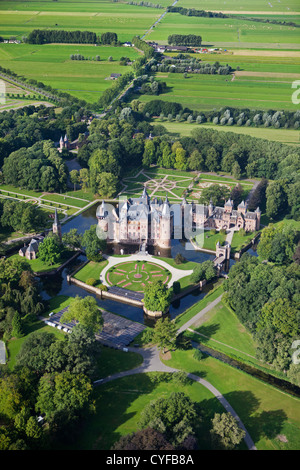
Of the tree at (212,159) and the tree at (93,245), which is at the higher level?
the tree at (212,159)

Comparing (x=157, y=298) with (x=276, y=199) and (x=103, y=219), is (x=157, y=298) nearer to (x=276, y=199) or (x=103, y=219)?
(x=103, y=219)

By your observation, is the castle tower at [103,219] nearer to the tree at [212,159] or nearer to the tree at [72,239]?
the tree at [72,239]

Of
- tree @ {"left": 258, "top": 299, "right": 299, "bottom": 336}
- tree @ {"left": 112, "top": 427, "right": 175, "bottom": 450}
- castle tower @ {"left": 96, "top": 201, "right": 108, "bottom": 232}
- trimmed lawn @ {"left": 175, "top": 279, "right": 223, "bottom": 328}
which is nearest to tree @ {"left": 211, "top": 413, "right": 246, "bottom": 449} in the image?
tree @ {"left": 112, "top": 427, "right": 175, "bottom": 450}

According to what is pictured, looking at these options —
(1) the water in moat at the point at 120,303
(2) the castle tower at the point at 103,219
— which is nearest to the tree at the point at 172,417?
(1) the water in moat at the point at 120,303

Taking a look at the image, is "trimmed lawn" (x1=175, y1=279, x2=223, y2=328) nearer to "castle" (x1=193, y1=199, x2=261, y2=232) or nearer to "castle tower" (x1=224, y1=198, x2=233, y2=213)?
"castle" (x1=193, y1=199, x2=261, y2=232)

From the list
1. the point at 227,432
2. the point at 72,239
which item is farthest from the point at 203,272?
the point at 227,432

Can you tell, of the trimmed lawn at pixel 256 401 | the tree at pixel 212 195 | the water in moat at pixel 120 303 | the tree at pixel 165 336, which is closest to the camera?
the trimmed lawn at pixel 256 401

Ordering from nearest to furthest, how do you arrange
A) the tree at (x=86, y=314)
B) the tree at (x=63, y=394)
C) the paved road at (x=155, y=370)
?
the tree at (x=63, y=394), the paved road at (x=155, y=370), the tree at (x=86, y=314)
